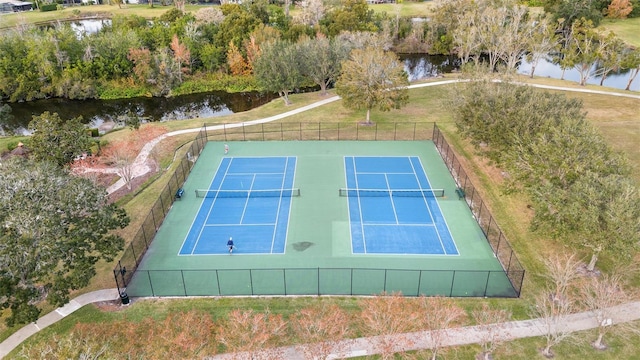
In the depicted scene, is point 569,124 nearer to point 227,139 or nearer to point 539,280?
point 539,280

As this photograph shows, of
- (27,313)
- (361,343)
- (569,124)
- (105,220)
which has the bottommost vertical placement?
(361,343)

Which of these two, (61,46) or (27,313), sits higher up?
(61,46)

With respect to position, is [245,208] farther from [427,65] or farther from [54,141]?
[427,65]

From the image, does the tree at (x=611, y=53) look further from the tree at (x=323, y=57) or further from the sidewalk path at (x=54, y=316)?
the sidewalk path at (x=54, y=316)

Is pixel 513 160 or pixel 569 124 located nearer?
pixel 569 124

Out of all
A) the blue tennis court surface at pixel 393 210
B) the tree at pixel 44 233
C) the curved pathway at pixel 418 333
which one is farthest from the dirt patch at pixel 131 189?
the blue tennis court surface at pixel 393 210

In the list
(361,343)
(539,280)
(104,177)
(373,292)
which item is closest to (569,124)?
(539,280)
